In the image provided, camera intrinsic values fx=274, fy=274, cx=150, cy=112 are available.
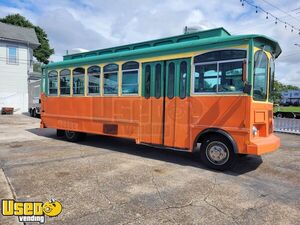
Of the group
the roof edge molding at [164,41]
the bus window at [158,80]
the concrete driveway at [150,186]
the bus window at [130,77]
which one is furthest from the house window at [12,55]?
the bus window at [158,80]

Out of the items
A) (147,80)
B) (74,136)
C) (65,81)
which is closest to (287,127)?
(147,80)

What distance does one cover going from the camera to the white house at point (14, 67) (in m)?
24.7

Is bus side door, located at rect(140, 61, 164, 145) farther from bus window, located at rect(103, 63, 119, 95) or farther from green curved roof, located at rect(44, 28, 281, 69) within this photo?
bus window, located at rect(103, 63, 119, 95)

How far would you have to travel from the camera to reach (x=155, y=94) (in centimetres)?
725

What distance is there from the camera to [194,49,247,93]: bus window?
19.1 feet

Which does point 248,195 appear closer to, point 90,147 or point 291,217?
point 291,217

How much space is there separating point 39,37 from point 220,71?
4015 cm

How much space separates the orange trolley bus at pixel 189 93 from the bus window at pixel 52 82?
1.53 meters

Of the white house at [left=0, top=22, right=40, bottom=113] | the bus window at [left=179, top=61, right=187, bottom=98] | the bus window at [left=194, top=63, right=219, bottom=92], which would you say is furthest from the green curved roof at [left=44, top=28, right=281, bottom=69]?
the white house at [left=0, top=22, right=40, bottom=113]

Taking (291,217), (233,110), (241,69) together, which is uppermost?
(241,69)

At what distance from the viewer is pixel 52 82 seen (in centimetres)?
1056

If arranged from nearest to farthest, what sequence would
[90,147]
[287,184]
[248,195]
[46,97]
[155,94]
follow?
[248,195] → [287,184] → [155,94] → [90,147] → [46,97]

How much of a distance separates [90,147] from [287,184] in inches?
233

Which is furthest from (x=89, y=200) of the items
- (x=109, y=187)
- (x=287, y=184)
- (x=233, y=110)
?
(x=287, y=184)
